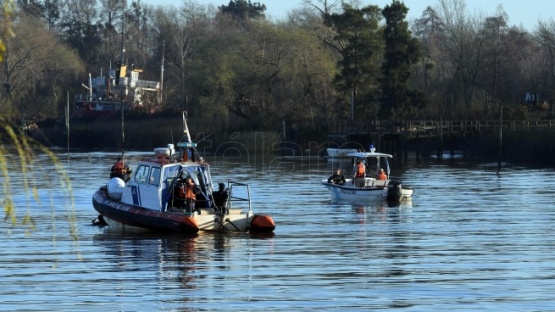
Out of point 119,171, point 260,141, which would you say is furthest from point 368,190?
point 260,141

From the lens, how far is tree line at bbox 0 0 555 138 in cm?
9425

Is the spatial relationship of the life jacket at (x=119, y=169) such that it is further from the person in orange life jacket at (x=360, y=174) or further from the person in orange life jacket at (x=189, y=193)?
the person in orange life jacket at (x=360, y=174)

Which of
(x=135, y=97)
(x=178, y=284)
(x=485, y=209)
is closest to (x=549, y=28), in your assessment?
(x=135, y=97)

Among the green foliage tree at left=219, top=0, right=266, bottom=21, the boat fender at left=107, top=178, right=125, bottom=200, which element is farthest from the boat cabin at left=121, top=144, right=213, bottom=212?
the green foliage tree at left=219, top=0, right=266, bottom=21

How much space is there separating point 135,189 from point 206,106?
73873mm

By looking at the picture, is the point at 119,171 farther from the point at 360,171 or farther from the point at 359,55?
the point at 359,55

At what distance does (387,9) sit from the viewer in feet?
302

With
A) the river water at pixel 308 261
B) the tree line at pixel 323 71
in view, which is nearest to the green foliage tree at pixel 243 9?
the tree line at pixel 323 71

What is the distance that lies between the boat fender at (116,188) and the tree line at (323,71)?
40310 millimetres

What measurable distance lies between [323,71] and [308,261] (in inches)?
3118

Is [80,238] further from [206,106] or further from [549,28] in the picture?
[549,28]

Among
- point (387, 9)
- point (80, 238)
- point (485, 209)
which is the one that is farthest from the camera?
point (387, 9)

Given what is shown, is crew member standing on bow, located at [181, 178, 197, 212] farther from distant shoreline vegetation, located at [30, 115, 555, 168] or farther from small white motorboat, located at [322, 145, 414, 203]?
distant shoreline vegetation, located at [30, 115, 555, 168]

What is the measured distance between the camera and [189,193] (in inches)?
1232
